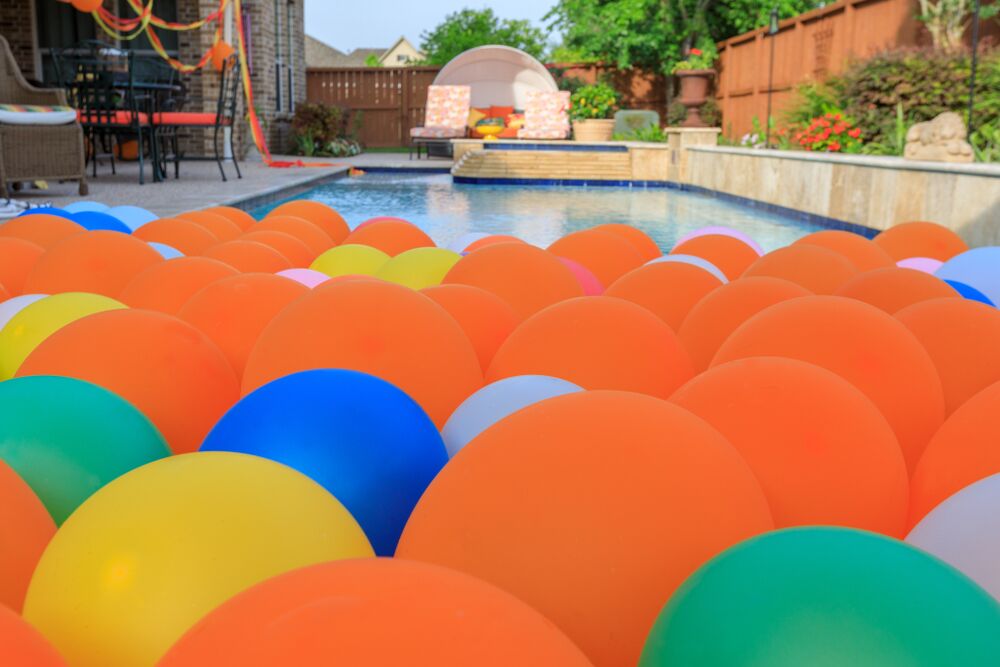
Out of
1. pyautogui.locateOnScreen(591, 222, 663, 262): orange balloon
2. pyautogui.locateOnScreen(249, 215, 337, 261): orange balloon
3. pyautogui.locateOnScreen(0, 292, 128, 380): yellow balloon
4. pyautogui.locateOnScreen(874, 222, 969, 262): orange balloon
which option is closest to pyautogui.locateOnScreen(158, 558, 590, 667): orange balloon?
pyautogui.locateOnScreen(0, 292, 128, 380): yellow balloon

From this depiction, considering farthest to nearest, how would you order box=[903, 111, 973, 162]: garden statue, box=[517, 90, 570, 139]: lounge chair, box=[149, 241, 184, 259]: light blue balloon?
box=[517, 90, 570, 139]: lounge chair
box=[903, 111, 973, 162]: garden statue
box=[149, 241, 184, 259]: light blue balloon

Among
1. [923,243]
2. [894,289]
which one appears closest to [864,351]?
[894,289]

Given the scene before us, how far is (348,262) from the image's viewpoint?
346cm

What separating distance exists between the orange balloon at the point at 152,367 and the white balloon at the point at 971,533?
1371mm

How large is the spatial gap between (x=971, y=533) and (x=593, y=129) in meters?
18.2

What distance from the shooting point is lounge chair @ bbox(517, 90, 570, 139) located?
19109 millimetres

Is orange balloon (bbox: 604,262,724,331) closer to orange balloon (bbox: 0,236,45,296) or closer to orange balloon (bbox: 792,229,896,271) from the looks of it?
orange balloon (bbox: 792,229,896,271)

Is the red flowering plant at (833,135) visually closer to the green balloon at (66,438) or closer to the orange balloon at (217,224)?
the orange balloon at (217,224)

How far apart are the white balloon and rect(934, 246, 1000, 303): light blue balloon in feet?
6.88

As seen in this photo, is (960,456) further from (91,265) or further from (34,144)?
(34,144)

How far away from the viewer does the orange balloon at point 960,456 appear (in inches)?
60.9

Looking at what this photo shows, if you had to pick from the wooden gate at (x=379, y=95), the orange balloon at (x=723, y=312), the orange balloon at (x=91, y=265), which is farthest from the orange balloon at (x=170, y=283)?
the wooden gate at (x=379, y=95)

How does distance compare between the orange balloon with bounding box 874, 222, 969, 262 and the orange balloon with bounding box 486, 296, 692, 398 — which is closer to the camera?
the orange balloon with bounding box 486, 296, 692, 398

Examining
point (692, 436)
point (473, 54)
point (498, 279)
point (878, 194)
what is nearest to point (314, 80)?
point (473, 54)
